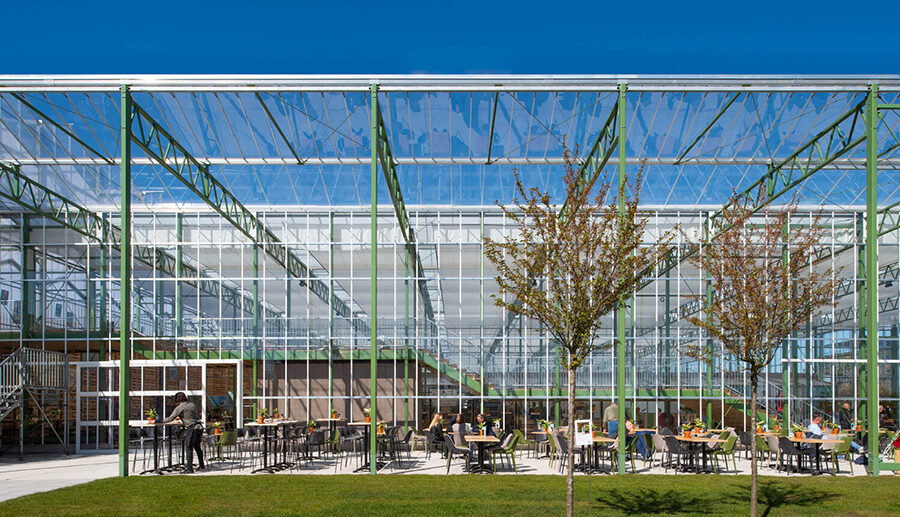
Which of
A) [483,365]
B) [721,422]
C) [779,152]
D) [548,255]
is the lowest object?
[721,422]

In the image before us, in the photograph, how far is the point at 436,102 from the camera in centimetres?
2045

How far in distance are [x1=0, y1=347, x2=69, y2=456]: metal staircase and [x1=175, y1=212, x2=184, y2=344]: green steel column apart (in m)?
3.03

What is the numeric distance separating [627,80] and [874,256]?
591 cm

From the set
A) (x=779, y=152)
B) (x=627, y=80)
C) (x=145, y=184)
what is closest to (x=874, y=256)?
(x=627, y=80)

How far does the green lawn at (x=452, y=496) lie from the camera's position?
11164 millimetres

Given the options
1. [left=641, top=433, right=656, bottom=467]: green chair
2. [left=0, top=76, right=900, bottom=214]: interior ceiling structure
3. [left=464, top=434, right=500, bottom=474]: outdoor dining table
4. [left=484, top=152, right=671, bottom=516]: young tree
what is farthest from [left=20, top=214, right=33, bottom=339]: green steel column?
[left=484, top=152, right=671, bottom=516]: young tree

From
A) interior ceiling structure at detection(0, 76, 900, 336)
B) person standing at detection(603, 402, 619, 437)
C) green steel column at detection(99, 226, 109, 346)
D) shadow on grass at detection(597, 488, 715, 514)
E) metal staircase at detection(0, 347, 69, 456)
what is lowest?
shadow on grass at detection(597, 488, 715, 514)

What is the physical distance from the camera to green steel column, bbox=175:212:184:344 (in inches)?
918

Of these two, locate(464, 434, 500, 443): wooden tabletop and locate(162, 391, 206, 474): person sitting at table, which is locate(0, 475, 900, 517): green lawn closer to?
locate(464, 434, 500, 443): wooden tabletop

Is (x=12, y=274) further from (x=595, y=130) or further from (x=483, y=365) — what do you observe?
(x=595, y=130)

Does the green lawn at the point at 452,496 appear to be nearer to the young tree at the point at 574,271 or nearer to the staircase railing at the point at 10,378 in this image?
the young tree at the point at 574,271

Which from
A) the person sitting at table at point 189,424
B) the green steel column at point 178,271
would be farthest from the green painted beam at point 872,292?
the green steel column at point 178,271

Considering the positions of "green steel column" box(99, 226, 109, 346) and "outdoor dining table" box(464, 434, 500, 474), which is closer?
"outdoor dining table" box(464, 434, 500, 474)

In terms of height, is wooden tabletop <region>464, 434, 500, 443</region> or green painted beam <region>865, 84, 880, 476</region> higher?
green painted beam <region>865, 84, 880, 476</region>
